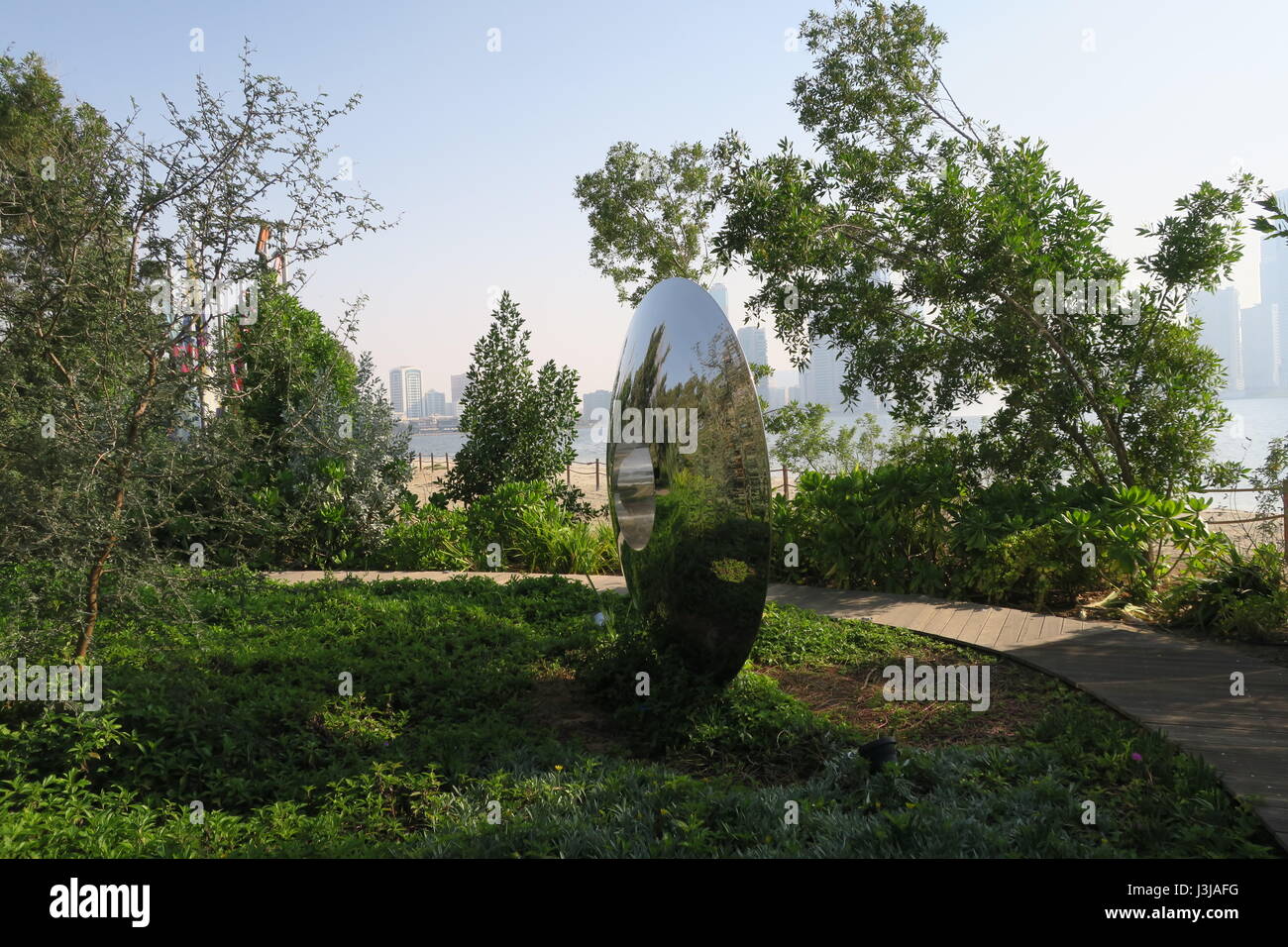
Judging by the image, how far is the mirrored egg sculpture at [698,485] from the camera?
434cm

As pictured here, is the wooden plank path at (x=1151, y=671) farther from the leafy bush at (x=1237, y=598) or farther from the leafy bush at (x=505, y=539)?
the leafy bush at (x=505, y=539)

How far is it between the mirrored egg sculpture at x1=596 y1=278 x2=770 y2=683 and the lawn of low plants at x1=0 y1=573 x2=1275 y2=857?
13.4 inches

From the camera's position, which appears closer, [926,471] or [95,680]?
[95,680]

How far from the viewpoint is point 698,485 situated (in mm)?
4383

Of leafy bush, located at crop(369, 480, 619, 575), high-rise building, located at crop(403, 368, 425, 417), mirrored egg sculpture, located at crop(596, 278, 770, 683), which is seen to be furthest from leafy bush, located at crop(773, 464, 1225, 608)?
high-rise building, located at crop(403, 368, 425, 417)

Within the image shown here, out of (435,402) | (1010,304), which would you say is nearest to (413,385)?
(435,402)

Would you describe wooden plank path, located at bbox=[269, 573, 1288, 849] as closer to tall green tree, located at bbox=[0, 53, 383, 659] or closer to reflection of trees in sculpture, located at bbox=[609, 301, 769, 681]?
reflection of trees in sculpture, located at bbox=[609, 301, 769, 681]

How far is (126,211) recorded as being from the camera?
4250mm

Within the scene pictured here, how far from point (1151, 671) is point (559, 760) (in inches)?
147

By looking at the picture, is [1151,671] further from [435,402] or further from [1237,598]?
[435,402]

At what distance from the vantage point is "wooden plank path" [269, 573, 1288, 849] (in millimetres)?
3789

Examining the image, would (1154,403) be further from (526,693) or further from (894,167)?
(526,693)

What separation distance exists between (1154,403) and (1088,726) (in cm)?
494
